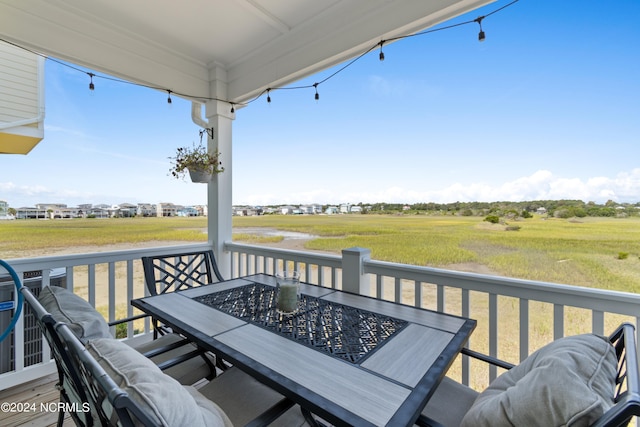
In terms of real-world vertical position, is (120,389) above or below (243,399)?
above

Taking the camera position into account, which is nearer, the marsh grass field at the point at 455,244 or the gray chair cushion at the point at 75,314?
the gray chair cushion at the point at 75,314

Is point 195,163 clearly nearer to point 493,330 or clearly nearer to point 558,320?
point 493,330

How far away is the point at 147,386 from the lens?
66 centimetres

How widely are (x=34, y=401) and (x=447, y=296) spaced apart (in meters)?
3.27

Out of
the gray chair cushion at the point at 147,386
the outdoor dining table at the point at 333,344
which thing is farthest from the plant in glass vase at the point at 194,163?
the gray chair cushion at the point at 147,386

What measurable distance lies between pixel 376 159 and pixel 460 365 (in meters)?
2.25

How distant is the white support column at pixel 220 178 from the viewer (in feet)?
11.4

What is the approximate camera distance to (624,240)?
1.62 meters

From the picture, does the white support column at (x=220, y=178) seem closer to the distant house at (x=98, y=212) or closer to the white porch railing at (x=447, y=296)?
the white porch railing at (x=447, y=296)

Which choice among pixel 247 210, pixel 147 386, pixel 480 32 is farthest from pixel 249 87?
pixel 147 386

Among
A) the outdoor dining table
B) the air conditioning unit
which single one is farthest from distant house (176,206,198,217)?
the outdoor dining table

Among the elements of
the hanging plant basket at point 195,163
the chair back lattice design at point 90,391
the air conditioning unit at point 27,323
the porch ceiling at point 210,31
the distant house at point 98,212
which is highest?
the porch ceiling at point 210,31

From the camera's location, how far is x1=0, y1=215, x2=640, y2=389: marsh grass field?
1661mm

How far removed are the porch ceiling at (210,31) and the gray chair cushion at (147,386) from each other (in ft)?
8.39
